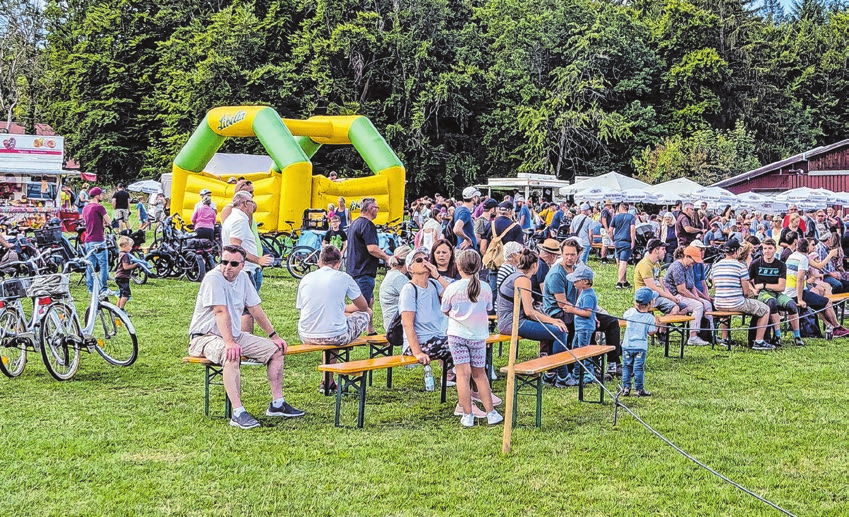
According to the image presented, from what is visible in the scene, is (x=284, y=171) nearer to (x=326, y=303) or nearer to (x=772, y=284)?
(x=772, y=284)

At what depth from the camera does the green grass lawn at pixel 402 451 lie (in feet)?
16.6

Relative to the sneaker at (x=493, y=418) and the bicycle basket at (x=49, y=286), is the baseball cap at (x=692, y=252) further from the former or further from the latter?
the bicycle basket at (x=49, y=286)

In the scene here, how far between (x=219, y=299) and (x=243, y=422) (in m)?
0.92

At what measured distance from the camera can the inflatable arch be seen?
18891mm

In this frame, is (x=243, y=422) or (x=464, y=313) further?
(x=464, y=313)

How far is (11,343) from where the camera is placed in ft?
25.7

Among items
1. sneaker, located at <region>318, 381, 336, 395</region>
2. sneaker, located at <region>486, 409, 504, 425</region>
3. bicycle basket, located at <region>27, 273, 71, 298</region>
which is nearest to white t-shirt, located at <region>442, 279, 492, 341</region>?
sneaker, located at <region>486, 409, 504, 425</region>

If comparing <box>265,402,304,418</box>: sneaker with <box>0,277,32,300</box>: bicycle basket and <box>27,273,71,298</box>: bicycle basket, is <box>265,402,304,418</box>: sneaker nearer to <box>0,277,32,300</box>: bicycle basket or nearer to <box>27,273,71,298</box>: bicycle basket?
<box>27,273,71,298</box>: bicycle basket

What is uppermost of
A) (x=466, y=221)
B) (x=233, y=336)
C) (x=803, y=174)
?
(x=803, y=174)

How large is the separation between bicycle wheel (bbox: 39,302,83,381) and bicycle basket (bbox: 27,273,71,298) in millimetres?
111

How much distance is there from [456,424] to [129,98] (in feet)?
134

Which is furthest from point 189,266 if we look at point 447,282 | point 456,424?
point 456,424

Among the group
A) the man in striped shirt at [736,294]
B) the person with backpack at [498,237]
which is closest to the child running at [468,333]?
the person with backpack at [498,237]

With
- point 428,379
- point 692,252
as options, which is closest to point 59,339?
point 428,379
